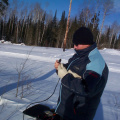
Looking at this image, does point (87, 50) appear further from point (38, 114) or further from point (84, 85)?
point (38, 114)

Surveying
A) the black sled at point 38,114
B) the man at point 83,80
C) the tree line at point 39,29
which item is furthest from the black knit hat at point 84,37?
the tree line at point 39,29

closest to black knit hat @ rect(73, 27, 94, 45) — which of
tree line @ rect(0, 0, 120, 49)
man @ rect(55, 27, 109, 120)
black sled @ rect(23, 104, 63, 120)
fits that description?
man @ rect(55, 27, 109, 120)

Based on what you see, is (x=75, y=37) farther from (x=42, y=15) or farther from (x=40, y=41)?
(x=42, y=15)

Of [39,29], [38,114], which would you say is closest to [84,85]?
[38,114]

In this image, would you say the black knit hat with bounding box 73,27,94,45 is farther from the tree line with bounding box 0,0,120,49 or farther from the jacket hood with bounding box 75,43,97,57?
the tree line with bounding box 0,0,120,49

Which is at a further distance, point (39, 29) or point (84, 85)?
point (39, 29)

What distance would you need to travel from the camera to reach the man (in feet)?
3.60

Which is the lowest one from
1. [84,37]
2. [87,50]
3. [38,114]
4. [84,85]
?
[38,114]

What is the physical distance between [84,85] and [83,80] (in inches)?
2.0

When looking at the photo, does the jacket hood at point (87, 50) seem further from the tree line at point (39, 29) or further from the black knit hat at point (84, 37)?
the tree line at point (39, 29)

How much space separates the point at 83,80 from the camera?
110 cm

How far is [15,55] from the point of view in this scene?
914cm

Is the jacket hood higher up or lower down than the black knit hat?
lower down

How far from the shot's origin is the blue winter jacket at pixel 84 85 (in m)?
1.09
